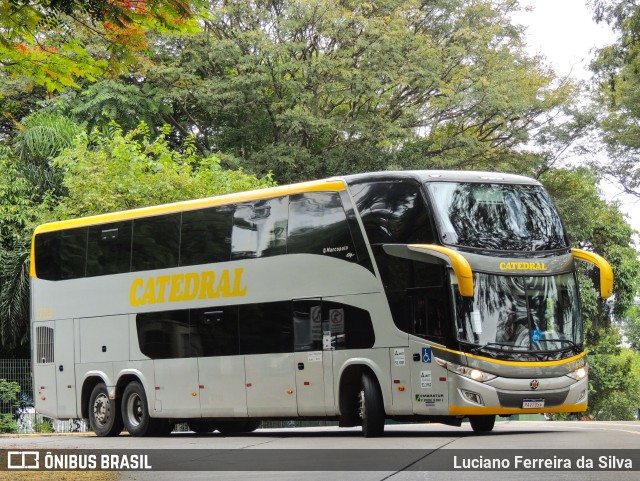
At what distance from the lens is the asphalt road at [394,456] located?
43.2 ft

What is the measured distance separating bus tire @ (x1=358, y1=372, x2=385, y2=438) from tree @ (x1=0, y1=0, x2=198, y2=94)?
764 centimetres

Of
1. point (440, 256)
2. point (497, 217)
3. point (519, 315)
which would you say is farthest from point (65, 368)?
point (519, 315)

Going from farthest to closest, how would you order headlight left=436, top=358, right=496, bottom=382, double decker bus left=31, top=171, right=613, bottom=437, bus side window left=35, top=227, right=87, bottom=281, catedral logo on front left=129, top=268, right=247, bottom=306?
bus side window left=35, top=227, right=87, bottom=281 < catedral logo on front left=129, top=268, right=247, bottom=306 < double decker bus left=31, top=171, right=613, bottom=437 < headlight left=436, top=358, right=496, bottom=382

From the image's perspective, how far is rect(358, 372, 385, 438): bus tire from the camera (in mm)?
20359

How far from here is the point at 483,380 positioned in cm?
1941

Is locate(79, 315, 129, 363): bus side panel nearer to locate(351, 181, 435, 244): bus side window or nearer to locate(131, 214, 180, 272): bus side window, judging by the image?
locate(131, 214, 180, 272): bus side window

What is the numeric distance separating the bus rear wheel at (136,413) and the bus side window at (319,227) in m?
4.99

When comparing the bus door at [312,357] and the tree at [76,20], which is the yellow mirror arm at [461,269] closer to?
the bus door at [312,357]

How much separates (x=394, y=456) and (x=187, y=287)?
341 inches

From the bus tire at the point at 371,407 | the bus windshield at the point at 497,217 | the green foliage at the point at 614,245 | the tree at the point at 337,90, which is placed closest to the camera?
the bus windshield at the point at 497,217

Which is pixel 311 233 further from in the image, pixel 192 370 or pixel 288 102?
pixel 288 102

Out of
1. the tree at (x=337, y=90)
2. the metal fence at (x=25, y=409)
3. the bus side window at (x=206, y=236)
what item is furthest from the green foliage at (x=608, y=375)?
the bus side window at (x=206, y=236)

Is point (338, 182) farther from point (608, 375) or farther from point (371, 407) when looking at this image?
point (608, 375)

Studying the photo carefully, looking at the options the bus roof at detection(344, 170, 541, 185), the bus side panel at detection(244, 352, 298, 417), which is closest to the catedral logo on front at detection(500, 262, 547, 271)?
the bus roof at detection(344, 170, 541, 185)
